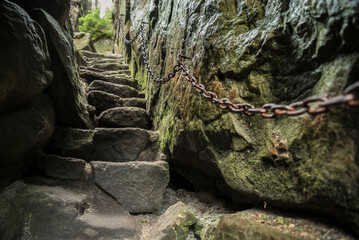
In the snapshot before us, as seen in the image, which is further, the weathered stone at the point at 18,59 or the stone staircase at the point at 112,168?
the stone staircase at the point at 112,168

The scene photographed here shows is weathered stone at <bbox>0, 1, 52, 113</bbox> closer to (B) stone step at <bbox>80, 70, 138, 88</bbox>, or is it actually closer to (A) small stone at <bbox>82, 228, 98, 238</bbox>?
(A) small stone at <bbox>82, 228, 98, 238</bbox>

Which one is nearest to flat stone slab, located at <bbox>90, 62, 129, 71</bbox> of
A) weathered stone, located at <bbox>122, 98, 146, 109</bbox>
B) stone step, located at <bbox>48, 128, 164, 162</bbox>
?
weathered stone, located at <bbox>122, 98, 146, 109</bbox>

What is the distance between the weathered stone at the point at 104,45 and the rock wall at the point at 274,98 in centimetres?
1090

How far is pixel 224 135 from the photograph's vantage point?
75.2 inches

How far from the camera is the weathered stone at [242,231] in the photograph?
1267 millimetres

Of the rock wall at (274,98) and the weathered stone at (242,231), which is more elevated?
the rock wall at (274,98)

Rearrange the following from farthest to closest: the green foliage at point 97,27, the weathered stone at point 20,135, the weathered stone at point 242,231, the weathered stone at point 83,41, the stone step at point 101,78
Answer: the green foliage at point 97,27, the weathered stone at point 83,41, the stone step at point 101,78, the weathered stone at point 20,135, the weathered stone at point 242,231

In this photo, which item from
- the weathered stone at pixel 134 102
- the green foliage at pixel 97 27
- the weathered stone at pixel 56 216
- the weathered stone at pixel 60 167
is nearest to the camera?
the weathered stone at pixel 56 216

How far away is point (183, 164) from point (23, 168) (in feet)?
6.59

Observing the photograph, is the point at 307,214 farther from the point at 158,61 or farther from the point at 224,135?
the point at 158,61

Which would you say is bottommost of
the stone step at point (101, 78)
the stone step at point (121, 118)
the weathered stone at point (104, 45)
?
the stone step at point (121, 118)

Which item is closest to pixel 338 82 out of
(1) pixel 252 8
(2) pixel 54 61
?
(1) pixel 252 8

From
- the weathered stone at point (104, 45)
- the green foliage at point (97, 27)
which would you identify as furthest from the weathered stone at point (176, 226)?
the green foliage at point (97, 27)

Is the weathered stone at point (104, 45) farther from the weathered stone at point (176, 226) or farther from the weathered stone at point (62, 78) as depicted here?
the weathered stone at point (176, 226)
